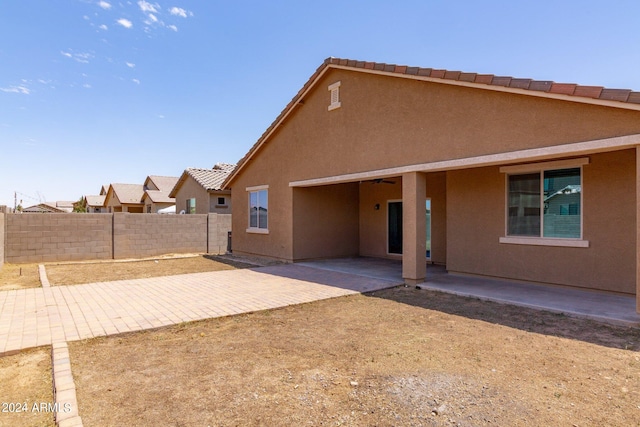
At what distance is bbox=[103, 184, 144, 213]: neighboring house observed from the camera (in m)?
40.8

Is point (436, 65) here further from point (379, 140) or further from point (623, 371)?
point (623, 371)

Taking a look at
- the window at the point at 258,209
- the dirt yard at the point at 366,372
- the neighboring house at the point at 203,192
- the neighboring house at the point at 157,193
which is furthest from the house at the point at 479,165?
the neighboring house at the point at 157,193

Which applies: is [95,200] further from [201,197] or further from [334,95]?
[334,95]

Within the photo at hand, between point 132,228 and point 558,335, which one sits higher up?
point 132,228

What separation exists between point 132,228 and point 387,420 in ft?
53.8

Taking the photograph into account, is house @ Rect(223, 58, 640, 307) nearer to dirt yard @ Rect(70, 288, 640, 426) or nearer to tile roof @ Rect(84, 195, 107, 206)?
dirt yard @ Rect(70, 288, 640, 426)

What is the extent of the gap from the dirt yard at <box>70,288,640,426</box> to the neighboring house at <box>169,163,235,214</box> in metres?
19.9

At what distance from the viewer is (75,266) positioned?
1405 cm

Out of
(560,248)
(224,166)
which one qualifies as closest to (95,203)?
(224,166)

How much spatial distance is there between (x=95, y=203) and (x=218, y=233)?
44960 millimetres

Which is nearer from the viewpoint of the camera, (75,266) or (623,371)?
(623,371)

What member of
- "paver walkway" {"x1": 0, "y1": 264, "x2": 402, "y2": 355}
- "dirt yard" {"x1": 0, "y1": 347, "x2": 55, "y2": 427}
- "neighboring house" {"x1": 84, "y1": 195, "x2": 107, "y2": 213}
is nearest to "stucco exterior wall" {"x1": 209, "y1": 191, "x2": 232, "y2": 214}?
"paver walkway" {"x1": 0, "y1": 264, "x2": 402, "y2": 355}

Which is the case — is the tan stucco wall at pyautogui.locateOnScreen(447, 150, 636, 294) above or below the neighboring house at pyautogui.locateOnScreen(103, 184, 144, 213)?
below

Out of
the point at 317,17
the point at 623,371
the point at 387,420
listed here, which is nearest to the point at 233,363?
the point at 387,420
